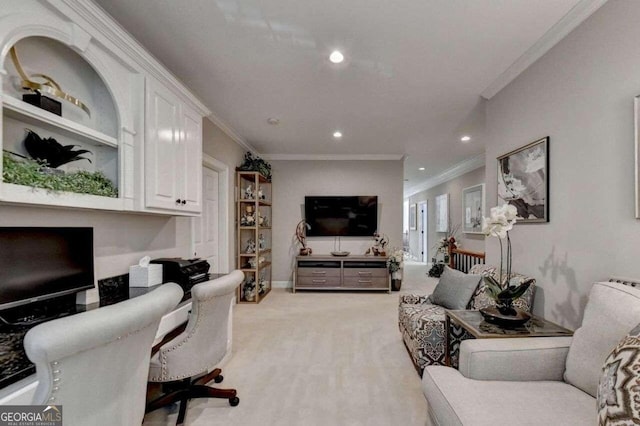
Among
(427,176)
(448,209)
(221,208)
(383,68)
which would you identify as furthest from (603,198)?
(427,176)

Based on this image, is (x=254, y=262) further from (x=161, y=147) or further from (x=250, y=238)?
(x=161, y=147)

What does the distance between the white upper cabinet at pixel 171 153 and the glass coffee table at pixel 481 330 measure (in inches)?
→ 86.3

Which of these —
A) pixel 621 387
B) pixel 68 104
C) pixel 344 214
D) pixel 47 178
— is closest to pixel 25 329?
pixel 47 178

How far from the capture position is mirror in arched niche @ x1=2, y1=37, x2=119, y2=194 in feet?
4.62

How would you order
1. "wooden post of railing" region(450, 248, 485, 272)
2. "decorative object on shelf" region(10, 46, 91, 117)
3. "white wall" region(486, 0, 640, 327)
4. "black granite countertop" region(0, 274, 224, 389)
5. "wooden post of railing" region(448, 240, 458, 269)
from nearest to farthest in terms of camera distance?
"black granite countertop" region(0, 274, 224, 389)
"decorative object on shelf" region(10, 46, 91, 117)
"white wall" region(486, 0, 640, 327)
"wooden post of railing" region(450, 248, 485, 272)
"wooden post of railing" region(448, 240, 458, 269)

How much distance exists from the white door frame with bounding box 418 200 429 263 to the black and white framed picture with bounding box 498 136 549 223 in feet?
22.3

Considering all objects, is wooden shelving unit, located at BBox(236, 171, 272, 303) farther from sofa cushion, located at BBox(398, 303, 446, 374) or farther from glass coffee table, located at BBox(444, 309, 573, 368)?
glass coffee table, located at BBox(444, 309, 573, 368)

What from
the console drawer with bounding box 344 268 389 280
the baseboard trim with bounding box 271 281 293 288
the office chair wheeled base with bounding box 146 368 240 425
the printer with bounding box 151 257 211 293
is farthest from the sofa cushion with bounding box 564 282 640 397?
the baseboard trim with bounding box 271 281 293 288

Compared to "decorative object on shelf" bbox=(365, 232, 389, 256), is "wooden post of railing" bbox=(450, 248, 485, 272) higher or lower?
lower

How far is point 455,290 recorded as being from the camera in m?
2.64

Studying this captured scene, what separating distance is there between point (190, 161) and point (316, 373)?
206 cm

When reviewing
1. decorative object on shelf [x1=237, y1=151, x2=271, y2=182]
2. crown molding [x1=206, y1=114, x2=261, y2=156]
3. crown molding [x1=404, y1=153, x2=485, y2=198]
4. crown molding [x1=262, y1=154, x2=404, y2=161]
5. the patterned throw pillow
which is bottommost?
the patterned throw pillow

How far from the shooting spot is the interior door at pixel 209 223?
11.9ft

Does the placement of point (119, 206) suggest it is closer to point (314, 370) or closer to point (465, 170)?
point (314, 370)
